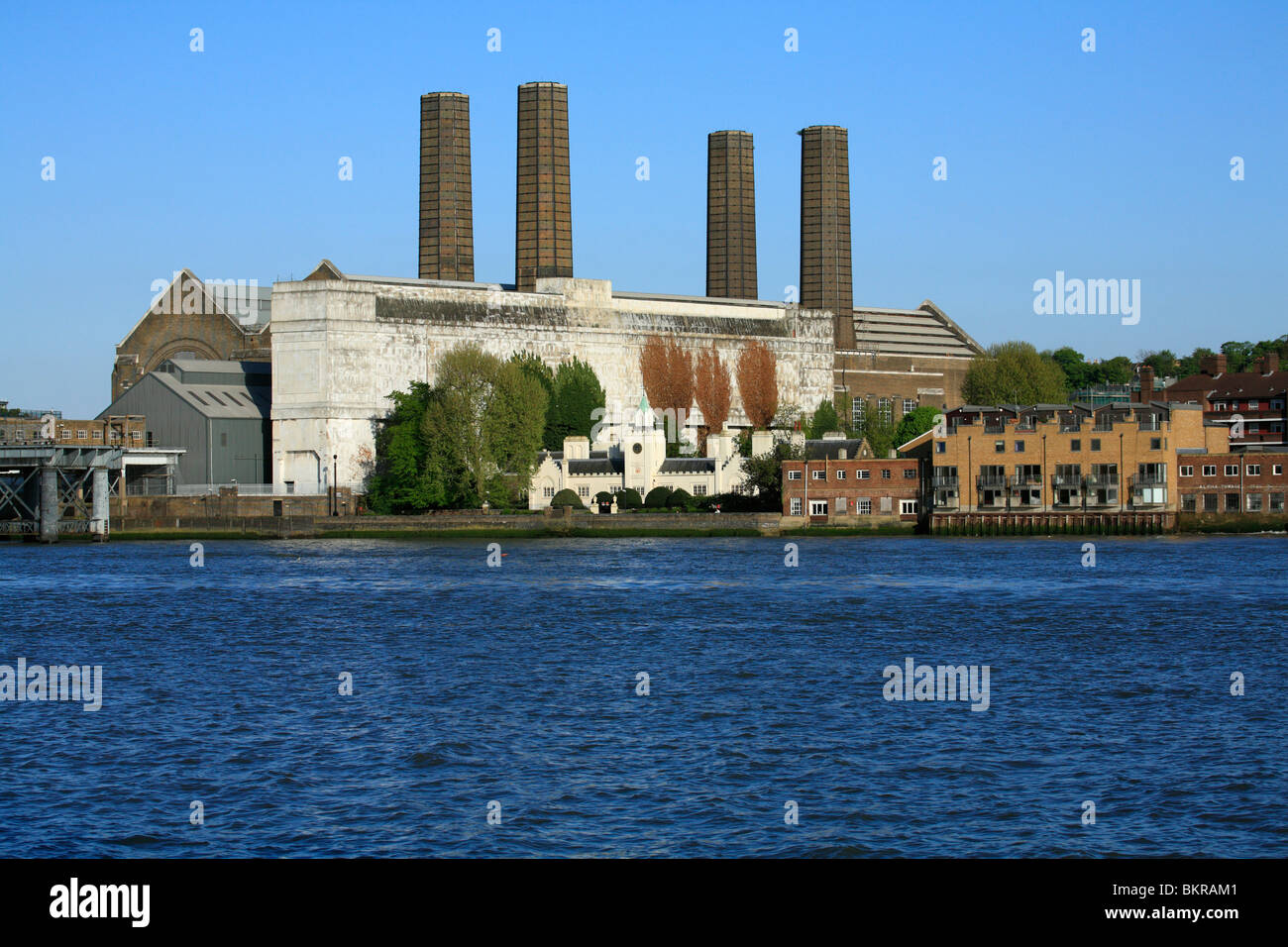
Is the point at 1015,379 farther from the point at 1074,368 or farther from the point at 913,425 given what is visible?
the point at 1074,368

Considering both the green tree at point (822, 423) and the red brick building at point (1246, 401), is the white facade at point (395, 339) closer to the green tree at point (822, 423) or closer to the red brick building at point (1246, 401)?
the green tree at point (822, 423)

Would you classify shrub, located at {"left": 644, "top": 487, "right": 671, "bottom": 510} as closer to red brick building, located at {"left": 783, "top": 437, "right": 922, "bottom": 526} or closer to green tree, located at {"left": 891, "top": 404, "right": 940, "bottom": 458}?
red brick building, located at {"left": 783, "top": 437, "right": 922, "bottom": 526}

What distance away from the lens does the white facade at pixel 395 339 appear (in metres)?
111

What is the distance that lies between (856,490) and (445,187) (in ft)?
193

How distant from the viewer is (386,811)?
1947 centimetres

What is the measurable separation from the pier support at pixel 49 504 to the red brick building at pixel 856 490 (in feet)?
143

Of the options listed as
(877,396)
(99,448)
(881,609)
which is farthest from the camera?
(877,396)

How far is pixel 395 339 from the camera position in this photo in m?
114

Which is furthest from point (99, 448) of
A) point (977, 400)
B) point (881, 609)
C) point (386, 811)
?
point (386, 811)

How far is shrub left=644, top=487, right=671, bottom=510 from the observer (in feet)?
318

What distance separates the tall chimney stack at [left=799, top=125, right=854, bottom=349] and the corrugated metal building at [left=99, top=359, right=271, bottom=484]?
188 ft

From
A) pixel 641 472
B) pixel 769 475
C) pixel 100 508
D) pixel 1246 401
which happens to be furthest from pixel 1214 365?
Result: pixel 100 508
